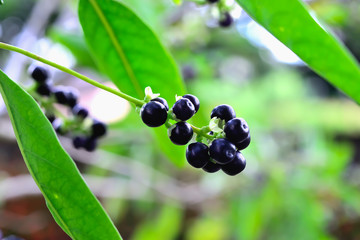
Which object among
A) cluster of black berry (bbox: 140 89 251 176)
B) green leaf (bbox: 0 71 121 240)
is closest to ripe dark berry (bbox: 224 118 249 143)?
cluster of black berry (bbox: 140 89 251 176)

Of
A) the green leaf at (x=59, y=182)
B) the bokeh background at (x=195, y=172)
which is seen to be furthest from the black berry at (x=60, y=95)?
the bokeh background at (x=195, y=172)

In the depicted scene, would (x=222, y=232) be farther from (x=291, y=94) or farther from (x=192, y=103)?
(x=192, y=103)

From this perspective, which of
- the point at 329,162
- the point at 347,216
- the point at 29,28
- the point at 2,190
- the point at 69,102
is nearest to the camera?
the point at 69,102

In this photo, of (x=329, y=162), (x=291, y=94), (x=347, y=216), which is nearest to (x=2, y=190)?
(x=329, y=162)

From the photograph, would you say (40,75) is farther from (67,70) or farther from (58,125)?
(67,70)

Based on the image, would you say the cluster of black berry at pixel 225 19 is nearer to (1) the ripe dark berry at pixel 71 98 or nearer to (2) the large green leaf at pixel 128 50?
(2) the large green leaf at pixel 128 50

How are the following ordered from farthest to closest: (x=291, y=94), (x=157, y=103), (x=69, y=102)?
(x=291, y=94)
(x=69, y=102)
(x=157, y=103)

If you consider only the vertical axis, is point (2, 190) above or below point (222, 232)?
below

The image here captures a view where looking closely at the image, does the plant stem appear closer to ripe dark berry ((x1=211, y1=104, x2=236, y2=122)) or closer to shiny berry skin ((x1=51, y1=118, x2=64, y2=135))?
ripe dark berry ((x1=211, y1=104, x2=236, y2=122))
